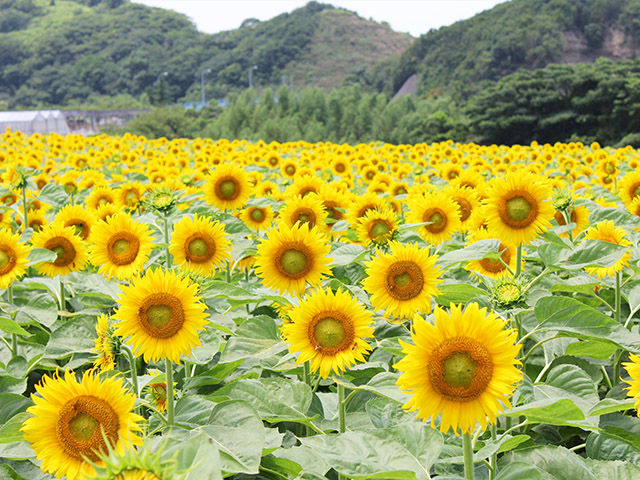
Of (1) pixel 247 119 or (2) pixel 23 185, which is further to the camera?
(1) pixel 247 119

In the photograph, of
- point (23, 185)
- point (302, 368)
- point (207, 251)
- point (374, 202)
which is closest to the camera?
point (302, 368)

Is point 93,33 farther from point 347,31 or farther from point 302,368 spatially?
point 302,368

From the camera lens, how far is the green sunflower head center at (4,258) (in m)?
2.41

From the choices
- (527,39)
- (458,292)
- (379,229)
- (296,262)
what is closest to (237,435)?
(296,262)

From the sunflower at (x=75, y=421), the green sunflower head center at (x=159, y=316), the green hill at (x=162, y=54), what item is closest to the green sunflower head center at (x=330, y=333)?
the green sunflower head center at (x=159, y=316)

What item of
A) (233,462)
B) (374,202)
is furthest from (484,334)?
(374,202)

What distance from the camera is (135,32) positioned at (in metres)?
100

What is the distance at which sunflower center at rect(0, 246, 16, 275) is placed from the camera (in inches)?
94.7

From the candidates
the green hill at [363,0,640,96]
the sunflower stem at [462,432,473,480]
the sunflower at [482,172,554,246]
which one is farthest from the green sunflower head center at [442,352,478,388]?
the green hill at [363,0,640,96]

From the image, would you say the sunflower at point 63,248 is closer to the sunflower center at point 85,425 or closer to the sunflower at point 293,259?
the sunflower at point 293,259

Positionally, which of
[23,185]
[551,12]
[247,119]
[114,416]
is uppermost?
[551,12]

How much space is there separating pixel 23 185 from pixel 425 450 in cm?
338

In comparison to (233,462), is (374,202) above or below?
above

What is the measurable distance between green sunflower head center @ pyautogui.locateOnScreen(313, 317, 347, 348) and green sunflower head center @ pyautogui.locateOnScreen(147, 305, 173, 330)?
0.41m
